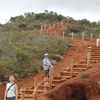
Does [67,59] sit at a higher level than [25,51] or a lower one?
lower

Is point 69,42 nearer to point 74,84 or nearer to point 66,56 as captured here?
point 66,56

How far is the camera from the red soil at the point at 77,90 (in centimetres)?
2138

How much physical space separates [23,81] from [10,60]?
2.72 m

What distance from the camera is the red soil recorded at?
21.4 m

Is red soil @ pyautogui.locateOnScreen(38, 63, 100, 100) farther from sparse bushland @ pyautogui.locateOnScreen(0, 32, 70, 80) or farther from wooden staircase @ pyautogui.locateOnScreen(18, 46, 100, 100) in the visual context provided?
sparse bushland @ pyautogui.locateOnScreen(0, 32, 70, 80)

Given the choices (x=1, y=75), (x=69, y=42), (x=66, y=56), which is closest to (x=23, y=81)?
(x=1, y=75)

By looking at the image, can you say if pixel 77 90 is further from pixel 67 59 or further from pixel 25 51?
pixel 67 59

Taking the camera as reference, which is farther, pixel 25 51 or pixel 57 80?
pixel 25 51

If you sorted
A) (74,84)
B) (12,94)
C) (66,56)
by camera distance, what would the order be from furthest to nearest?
(66,56)
(74,84)
(12,94)

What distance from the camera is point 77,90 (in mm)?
22047

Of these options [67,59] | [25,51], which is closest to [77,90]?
[25,51]

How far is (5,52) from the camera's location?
101 ft

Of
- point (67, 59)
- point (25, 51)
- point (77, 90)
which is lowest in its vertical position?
point (77, 90)

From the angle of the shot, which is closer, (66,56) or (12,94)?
(12,94)
